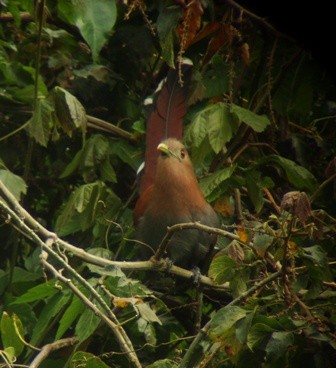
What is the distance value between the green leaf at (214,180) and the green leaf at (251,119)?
0.17 meters

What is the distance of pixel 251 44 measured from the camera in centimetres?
337

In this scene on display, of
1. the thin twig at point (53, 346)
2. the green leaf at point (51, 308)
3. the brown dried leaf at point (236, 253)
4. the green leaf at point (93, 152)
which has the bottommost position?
the thin twig at point (53, 346)

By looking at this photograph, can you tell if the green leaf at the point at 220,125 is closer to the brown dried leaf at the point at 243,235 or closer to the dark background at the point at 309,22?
the brown dried leaf at the point at 243,235

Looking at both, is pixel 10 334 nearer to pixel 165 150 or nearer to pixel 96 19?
pixel 96 19

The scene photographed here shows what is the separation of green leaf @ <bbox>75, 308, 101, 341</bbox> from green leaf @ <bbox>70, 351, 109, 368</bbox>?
145mm

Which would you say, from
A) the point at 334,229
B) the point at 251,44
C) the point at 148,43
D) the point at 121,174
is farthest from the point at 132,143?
the point at 334,229

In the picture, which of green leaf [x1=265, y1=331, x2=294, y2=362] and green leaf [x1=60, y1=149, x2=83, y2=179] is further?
green leaf [x1=60, y1=149, x2=83, y2=179]

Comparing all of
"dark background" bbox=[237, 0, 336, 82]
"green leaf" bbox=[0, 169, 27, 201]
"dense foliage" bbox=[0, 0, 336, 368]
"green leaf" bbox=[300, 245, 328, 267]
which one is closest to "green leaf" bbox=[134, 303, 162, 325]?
"dense foliage" bbox=[0, 0, 336, 368]

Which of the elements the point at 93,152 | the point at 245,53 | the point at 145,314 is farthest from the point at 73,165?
the point at 145,314

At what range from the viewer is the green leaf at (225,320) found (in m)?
2.27

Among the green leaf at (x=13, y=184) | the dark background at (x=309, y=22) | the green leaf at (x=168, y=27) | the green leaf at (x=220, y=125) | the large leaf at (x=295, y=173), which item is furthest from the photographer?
the large leaf at (x=295, y=173)

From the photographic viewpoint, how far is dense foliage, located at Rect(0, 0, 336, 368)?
2.37m

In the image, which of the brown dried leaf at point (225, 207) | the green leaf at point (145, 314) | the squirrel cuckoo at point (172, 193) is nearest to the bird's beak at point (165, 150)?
the squirrel cuckoo at point (172, 193)

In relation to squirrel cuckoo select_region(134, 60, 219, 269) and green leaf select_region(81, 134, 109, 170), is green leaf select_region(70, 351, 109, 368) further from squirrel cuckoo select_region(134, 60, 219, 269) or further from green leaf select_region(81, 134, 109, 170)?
green leaf select_region(81, 134, 109, 170)
